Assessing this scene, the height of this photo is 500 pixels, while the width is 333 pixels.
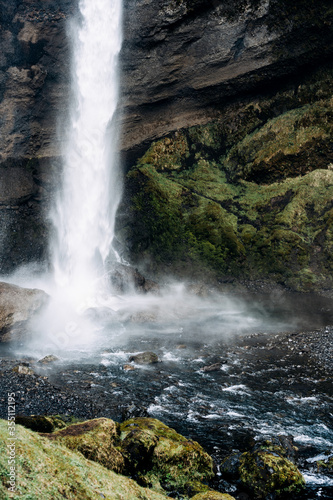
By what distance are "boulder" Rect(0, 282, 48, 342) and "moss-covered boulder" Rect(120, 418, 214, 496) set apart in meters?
11.4

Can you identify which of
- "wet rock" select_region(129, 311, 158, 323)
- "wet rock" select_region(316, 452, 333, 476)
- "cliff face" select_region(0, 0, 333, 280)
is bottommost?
"wet rock" select_region(316, 452, 333, 476)

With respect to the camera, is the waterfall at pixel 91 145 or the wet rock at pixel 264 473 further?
the waterfall at pixel 91 145

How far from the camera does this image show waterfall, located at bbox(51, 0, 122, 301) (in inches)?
1309

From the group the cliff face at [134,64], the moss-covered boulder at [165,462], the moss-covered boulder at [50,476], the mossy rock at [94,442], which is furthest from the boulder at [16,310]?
the cliff face at [134,64]

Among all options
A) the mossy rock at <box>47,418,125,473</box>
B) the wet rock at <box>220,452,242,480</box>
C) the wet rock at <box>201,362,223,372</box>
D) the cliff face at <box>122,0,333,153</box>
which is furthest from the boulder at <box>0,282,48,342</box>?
the cliff face at <box>122,0,333,153</box>

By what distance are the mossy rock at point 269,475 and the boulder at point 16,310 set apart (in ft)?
43.4

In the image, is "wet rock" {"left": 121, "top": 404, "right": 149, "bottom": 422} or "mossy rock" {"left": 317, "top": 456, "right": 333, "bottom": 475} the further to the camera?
"wet rock" {"left": 121, "top": 404, "right": 149, "bottom": 422}

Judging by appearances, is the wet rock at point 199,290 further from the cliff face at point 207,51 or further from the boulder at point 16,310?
the cliff face at point 207,51

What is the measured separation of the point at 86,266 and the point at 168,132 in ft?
53.7

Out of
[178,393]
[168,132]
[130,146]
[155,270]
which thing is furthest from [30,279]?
[178,393]

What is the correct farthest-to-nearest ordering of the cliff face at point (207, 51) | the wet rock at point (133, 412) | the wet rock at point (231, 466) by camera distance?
the cliff face at point (207, 51), the wet rock at point (133, 412), the wet rock at point (231, 466)

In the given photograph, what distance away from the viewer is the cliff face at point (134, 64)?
3334 centimetres

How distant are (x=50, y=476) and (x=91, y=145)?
112 feet

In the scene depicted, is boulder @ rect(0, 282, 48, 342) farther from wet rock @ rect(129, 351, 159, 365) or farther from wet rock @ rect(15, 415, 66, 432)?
wet rock @ rect(15, 415, 66, 432)
